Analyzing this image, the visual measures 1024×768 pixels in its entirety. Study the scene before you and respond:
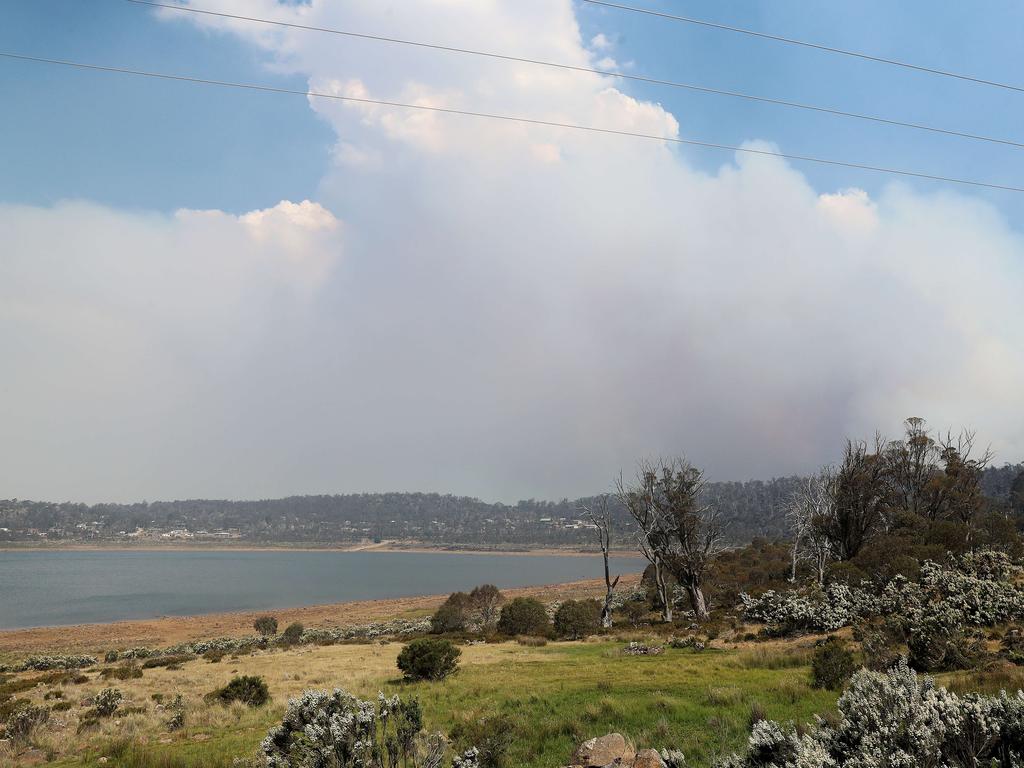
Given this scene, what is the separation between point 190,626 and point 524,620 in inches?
1495

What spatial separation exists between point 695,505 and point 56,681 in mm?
35200

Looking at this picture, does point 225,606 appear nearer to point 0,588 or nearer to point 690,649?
point 0,588

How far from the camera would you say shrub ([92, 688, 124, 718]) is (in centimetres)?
1673

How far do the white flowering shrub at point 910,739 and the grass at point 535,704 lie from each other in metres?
4.07

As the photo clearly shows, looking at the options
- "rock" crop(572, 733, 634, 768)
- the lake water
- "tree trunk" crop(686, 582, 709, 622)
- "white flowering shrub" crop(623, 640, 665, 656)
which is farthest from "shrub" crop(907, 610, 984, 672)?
the lake water

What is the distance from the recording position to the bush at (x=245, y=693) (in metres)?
17.0

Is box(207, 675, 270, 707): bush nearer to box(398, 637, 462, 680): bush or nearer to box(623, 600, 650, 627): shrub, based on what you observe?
box(398, 637, 462, 680): bush

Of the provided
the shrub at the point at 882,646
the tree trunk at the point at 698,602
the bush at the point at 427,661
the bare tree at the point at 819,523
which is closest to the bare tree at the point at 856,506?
the bare tree at the point at 819,523

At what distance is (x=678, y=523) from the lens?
37500 millimetres

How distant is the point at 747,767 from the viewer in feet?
17.5

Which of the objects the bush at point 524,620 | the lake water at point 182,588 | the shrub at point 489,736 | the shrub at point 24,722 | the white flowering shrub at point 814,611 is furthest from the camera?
the lake water at point 182,588

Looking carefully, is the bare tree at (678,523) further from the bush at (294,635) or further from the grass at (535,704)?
the bush at (294,635)

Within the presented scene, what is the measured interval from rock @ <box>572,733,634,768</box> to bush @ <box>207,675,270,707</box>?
12.2m

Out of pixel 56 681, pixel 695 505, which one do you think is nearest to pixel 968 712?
pixel 56 681
